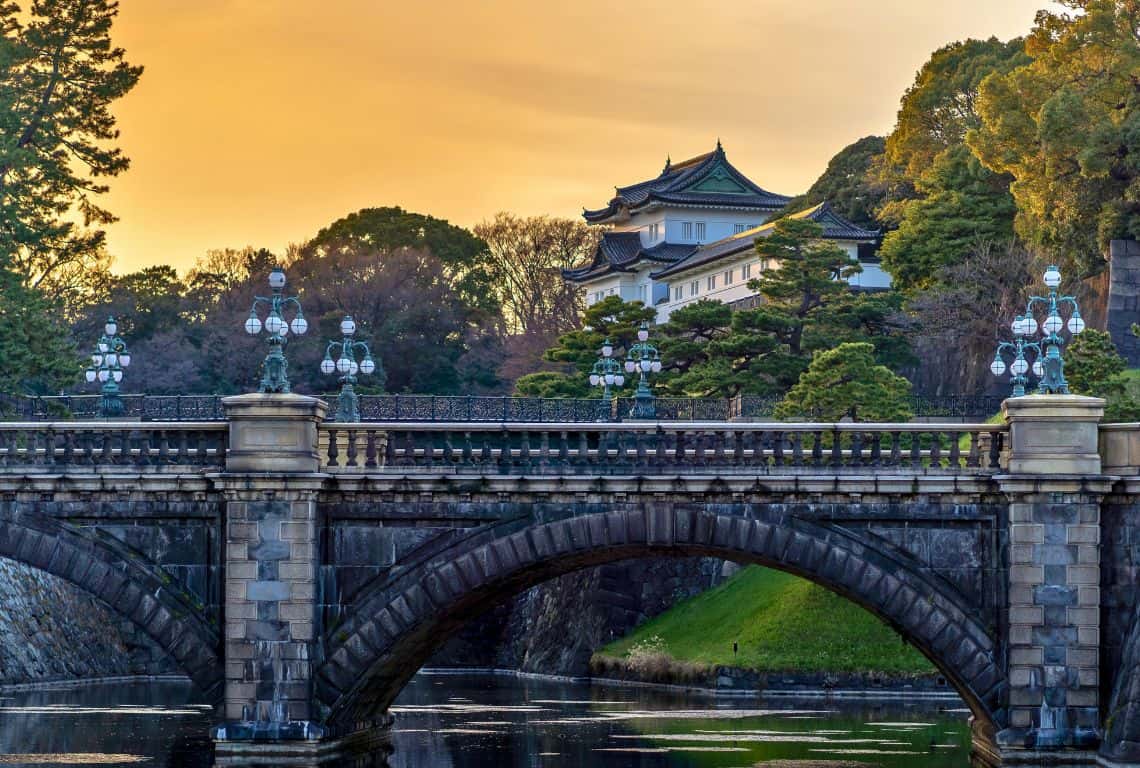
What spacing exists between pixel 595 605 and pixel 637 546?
3767 cm

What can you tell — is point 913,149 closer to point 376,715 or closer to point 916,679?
point 916,679

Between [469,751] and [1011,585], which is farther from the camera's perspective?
[469,751]

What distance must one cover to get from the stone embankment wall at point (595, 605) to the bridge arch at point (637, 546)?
3698cm

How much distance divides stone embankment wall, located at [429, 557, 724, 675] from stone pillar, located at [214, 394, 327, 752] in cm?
3763

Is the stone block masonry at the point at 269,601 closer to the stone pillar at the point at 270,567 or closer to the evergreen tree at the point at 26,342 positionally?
the stone pillar at the point at 270,567

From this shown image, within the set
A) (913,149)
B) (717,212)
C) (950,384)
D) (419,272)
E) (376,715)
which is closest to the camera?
(376,715)

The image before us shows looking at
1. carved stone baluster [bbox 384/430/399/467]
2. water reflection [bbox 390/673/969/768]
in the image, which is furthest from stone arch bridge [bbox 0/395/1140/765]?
water reflection [bbox 390/673/969/768]

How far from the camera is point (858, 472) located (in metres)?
41.0

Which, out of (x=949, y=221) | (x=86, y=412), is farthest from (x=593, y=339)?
(x=86, y=412)

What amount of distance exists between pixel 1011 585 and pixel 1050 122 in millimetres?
40122

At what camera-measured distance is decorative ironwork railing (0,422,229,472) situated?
41.6 meters

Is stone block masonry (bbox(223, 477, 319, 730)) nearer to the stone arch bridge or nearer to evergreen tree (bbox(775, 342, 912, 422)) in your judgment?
the stone arch bridge

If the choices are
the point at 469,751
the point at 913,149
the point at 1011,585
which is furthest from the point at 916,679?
the point at 913,149

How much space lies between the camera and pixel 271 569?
40.9 m
